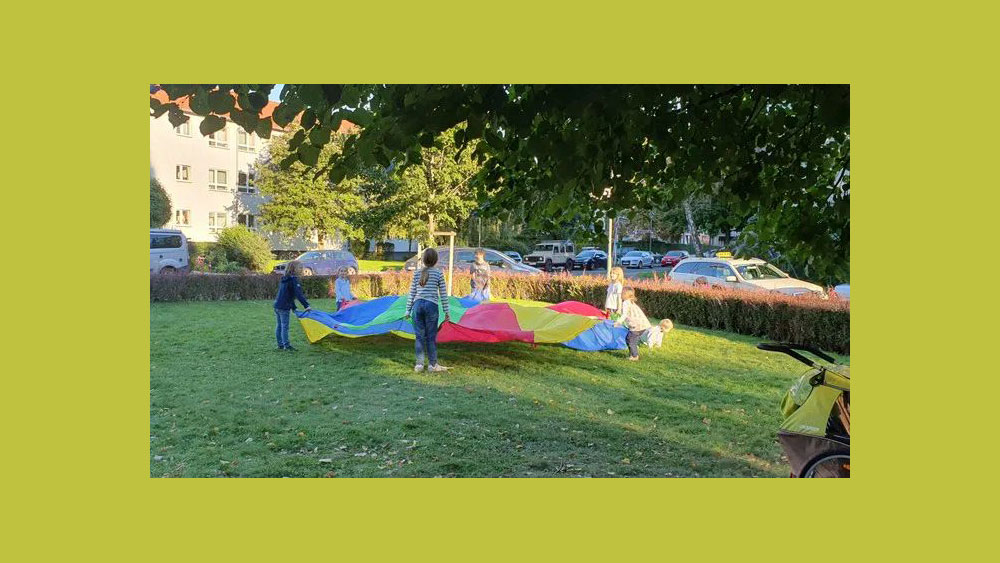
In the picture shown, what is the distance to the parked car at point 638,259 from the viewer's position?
63.7 ft

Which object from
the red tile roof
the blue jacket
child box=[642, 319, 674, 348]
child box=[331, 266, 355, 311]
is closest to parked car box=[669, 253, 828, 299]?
child box=[642, 319, 674, 348]

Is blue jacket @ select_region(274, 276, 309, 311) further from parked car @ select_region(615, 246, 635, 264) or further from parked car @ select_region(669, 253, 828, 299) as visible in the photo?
parked car @ select_region(615, 246, 635, 264)

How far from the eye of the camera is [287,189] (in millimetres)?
11281

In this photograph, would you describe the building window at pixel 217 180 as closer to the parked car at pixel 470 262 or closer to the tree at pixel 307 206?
the tree at pixel 307 206

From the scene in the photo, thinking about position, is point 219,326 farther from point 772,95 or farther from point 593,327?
point 772,95

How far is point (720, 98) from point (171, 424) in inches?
156

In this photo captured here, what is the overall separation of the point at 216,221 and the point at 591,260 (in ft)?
30.1

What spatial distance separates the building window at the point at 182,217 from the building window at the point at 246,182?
72.9 inches

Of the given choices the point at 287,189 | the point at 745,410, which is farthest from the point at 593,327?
the point at 287,189

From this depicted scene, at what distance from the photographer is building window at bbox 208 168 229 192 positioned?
13484 mm

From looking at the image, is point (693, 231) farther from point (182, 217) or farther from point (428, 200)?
point (182, 217)

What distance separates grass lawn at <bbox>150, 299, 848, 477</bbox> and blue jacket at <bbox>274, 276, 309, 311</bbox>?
542 millimetres

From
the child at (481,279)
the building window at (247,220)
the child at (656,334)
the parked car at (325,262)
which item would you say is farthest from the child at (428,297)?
the building window at (247,220)

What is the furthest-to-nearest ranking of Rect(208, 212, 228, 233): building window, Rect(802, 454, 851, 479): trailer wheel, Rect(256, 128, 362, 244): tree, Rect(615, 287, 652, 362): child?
1. Rect(208, 212, 228, 233): building window
2. Rect(256, 128, 362, 244): tree
3. Rect(615, 287, 652, 362): child
4. Rect(802, 454, 851, 479): trailer wheel
